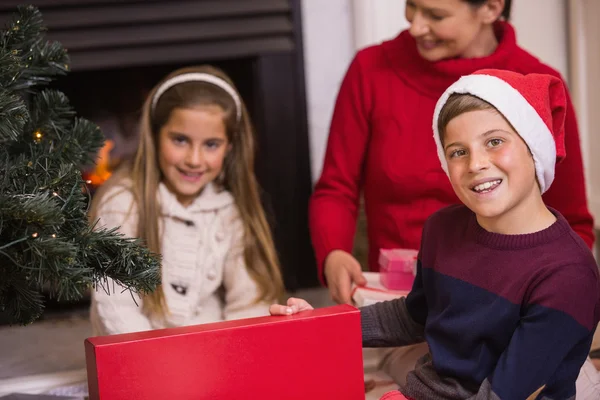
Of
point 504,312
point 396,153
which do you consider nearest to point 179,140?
point 396,153

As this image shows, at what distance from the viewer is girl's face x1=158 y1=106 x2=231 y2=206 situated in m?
1.67

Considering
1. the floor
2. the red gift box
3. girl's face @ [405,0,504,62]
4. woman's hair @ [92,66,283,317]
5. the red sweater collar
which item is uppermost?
girl's face @ [405,0,504,62]

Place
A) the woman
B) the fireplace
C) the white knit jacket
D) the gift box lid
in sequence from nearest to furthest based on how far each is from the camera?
the gift box lid < the woman < the white knit jacket < the fireplace

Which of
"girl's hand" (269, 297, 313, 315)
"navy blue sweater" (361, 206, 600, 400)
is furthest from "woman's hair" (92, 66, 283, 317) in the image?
"navy blue sweater" (361, 206, 600, 400)

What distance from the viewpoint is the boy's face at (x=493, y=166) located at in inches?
40.5

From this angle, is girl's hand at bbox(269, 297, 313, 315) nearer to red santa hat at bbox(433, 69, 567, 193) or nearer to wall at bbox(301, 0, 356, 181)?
red santa hat at bbox(433, 69, 567, 193)

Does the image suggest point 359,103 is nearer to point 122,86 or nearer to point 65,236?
point 65,236

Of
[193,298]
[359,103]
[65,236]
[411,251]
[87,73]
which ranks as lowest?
[193,298]

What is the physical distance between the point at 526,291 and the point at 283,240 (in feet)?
4.14

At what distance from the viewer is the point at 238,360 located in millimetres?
1059

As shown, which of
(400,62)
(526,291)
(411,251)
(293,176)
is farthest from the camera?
(293,176)

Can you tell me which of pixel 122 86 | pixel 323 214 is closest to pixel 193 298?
pixel 323 214

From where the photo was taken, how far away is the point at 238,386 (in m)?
1.06

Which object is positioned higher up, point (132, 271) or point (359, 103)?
point (359, 103)
